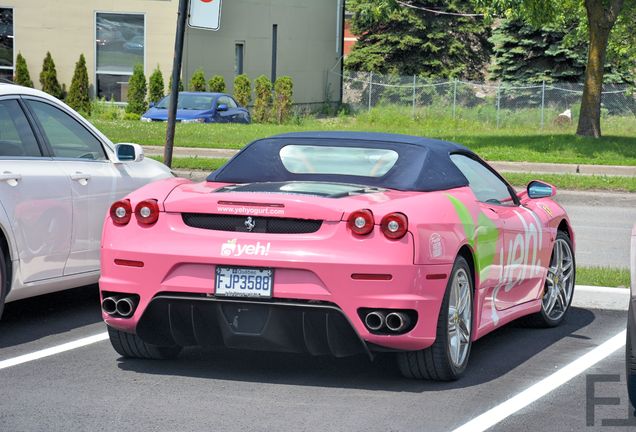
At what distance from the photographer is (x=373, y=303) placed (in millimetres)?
6484

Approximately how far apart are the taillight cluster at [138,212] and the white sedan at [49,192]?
123 centimetres

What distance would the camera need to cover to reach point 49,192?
8.36 meters

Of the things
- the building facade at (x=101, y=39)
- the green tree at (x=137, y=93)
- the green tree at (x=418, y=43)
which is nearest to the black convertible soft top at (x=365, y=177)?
the green tree at (x=137, y=93)

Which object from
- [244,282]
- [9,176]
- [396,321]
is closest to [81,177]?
[9,176]

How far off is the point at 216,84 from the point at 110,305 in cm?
3179

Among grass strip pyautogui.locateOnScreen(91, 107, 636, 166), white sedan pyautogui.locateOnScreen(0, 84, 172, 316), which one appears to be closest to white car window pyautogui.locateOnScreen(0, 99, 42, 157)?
white sedan pyautogui.locateOnScreen(0, 84, 172, 316)

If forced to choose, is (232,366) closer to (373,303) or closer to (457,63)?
(373,303)

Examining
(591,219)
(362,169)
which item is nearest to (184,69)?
(591,219)

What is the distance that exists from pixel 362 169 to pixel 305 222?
3.41 ft

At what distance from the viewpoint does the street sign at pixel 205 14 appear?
1309 centimetres

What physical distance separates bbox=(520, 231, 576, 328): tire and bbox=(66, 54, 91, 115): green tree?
2879 centimetres

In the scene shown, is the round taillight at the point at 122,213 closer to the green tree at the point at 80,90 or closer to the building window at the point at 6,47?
the green tree at the point at 80,90

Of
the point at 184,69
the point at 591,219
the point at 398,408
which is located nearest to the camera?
the point at 398,408

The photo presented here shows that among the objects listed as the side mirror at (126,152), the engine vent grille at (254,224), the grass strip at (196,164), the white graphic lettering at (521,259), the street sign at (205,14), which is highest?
the street sign at (205,14)
